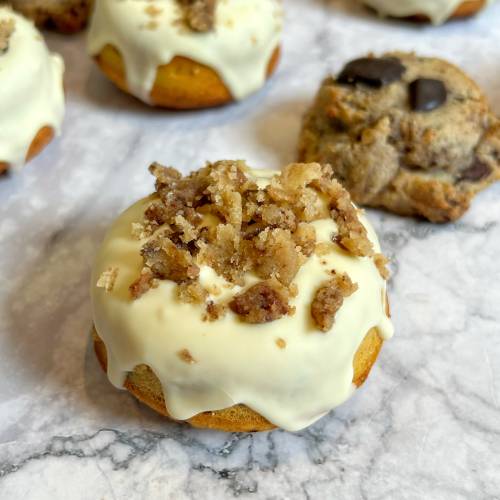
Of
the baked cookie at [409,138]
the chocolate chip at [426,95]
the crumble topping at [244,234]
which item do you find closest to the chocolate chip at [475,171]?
the baked cookie at [409,138]

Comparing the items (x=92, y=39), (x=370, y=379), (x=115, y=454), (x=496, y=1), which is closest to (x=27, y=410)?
(x=115, y=454)

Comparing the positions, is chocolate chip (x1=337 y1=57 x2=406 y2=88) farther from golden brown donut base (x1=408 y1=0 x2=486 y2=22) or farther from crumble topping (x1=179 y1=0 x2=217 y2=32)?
golden brown donut base (x1=408 y1=0 x2=486 y2=22)

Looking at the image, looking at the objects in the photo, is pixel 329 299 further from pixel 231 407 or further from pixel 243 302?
pixel 231 407

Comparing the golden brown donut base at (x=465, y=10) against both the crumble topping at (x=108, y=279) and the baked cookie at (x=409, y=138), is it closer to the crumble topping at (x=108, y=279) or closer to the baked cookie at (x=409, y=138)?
the baked cookie at (x=409, y=138)

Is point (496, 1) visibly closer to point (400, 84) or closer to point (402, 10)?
point (402, 10)

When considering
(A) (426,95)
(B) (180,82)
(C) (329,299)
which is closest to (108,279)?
(C) (329,299)

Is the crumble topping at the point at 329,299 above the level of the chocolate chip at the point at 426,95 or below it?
below
